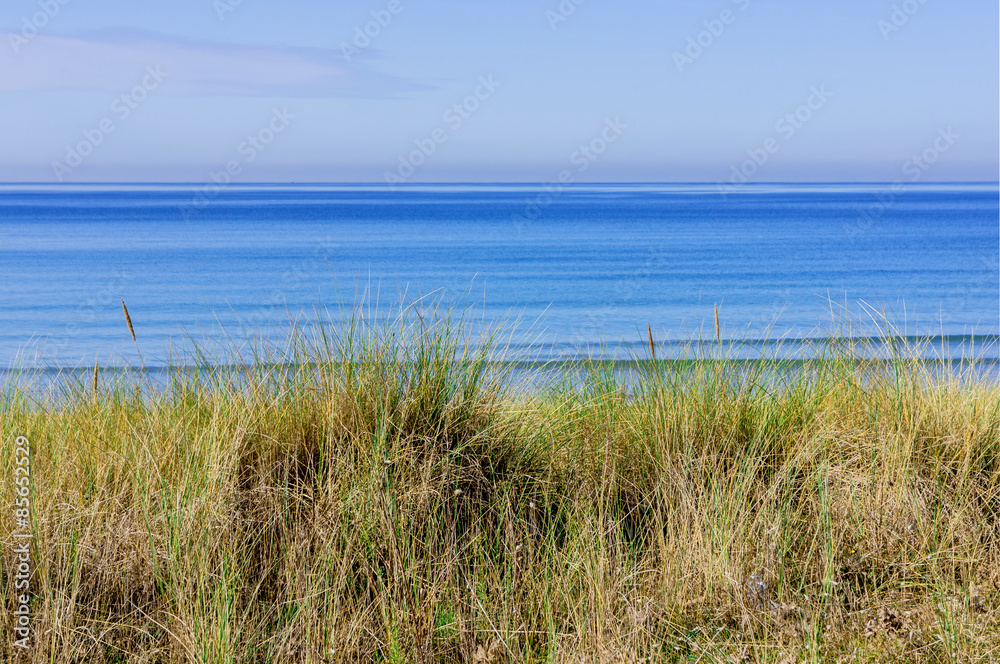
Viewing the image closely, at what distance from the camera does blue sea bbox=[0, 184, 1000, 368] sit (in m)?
14.1

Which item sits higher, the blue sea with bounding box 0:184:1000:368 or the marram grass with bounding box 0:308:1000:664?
the blue sea with bounding box 0:184:1000:368

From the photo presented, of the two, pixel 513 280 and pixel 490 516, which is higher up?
pixel 513 280

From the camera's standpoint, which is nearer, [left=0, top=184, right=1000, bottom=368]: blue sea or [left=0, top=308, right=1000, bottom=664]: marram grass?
[left=0, top=308, right=1000, bottom=664]: marram grass

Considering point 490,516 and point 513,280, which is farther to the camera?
point 513,280

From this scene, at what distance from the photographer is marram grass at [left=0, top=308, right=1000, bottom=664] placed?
3.07 m

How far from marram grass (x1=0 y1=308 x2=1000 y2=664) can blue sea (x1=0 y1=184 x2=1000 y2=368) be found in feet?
1.86

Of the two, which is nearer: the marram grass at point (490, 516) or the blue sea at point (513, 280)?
the marram grass at point (490, 516)

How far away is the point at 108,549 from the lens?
3309mm

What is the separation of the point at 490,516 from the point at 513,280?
2691 cm

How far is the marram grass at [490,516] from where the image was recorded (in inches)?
121

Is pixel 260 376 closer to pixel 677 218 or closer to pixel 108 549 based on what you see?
pixel 108 549

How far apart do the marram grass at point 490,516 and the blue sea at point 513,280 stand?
57 cm

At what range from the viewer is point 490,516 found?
375 cm

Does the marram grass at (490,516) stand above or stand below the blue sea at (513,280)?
below
